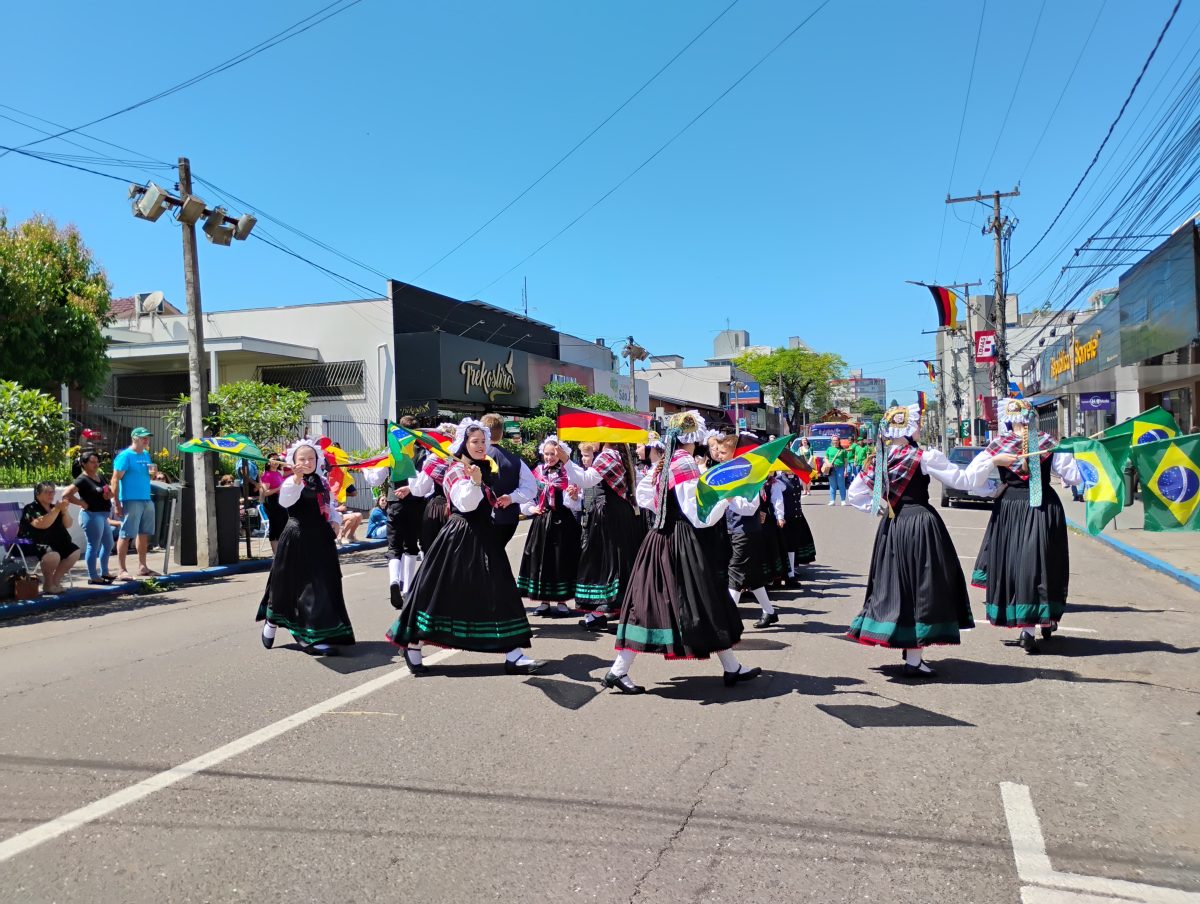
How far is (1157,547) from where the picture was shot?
14.2 meters

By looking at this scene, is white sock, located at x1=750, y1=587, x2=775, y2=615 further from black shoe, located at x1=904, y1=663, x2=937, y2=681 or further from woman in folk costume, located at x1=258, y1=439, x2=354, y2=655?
woman in folk costume, located at x1=258, y1=439, x2=354, y2=655

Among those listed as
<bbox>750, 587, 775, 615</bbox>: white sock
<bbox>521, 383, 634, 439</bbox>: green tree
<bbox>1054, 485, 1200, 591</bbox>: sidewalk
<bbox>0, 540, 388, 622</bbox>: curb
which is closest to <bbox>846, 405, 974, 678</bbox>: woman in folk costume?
<bbox>750, 587, 775, 615</bbox>: white sock

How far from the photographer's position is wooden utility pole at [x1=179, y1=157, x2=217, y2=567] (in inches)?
556

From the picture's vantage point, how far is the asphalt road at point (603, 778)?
3477 mm

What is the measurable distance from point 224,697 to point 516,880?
345 centimetres

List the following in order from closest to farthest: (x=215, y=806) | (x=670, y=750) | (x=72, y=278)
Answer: (x=215, y=806), (x=670, y=750), (x=72, y=278)

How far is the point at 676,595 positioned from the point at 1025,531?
9.87 feet

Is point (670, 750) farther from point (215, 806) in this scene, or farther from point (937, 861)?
point (215, 806)

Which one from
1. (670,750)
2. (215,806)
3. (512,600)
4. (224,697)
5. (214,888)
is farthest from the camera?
(512,600)

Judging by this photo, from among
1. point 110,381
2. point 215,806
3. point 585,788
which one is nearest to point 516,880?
point 585,788

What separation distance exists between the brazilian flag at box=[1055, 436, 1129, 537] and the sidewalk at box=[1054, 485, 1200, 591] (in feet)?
14.9

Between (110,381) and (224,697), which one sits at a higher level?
(110,381)

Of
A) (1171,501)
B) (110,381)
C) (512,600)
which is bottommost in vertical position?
(512,600)

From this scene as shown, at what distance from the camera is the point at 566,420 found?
6.85m
